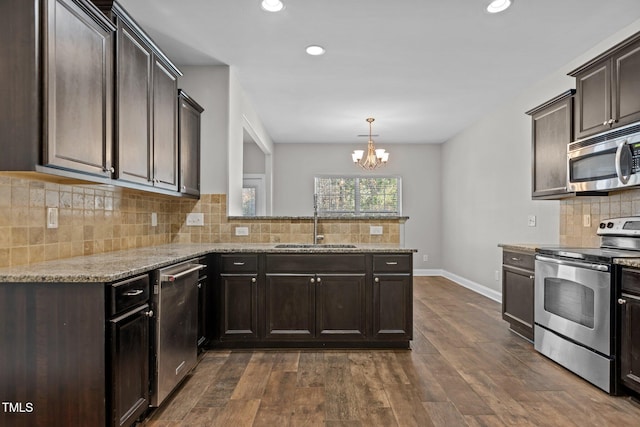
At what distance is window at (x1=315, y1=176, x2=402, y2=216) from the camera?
7.75 metres

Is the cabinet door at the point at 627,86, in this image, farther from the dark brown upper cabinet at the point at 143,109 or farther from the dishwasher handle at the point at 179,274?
A: the dark brown upper cabinet at the point at 143,109

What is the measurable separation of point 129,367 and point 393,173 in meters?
6.43

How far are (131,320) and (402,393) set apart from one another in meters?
1.65

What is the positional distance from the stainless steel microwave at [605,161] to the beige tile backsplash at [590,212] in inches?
12.8

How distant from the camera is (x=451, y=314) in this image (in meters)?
4.57

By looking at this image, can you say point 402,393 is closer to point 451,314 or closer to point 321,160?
point 451,314

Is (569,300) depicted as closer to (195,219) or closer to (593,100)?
(593,100)

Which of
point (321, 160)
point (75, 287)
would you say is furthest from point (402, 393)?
point (321, 160)

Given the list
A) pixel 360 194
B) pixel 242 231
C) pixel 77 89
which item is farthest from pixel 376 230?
pixel 360 194

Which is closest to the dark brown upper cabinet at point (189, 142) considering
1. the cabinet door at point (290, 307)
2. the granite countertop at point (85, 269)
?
the granite countertop at point (85, 269)

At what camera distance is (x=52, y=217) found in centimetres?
225

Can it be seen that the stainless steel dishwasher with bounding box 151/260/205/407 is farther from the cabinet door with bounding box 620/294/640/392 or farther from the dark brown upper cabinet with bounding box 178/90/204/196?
the cabinet door with bounding box 620/294/640/392

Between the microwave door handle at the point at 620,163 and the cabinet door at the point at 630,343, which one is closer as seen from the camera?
the cabinet door at the point at 630,343

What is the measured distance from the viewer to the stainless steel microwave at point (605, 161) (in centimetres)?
266
